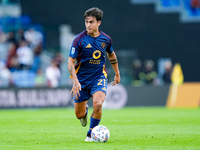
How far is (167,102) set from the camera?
21906 millimetres

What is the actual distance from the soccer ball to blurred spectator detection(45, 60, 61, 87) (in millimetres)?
14458

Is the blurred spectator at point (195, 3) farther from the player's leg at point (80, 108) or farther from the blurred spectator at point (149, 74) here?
the player's leg at point (80, 108)

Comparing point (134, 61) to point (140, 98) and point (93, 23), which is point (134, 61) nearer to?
point (140, 98)

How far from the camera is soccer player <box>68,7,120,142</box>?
28.8 ft

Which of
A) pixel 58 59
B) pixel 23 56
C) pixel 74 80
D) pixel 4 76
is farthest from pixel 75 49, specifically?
pixel 58 59

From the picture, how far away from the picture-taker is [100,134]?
853 cm

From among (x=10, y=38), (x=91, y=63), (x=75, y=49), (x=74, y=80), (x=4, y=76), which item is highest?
(x=10, y=38)

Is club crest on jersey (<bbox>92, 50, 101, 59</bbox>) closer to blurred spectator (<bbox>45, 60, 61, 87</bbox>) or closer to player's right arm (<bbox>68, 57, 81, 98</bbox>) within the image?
player's right arm (<bbox>68, 57, 81, 98</bbox>)

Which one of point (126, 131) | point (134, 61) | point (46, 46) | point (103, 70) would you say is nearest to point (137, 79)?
point (134, 61)

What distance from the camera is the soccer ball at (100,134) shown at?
850 cm

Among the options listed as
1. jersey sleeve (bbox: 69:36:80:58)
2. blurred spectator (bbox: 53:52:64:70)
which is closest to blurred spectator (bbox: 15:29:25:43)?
blurred spectator (bbox: 53:52:64:70)

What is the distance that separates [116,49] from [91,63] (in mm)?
19359

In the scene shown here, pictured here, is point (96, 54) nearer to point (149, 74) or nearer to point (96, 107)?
point (96, 107)

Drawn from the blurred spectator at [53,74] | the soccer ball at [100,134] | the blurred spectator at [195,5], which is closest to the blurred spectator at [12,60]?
the blurred spectator at [53,74]
